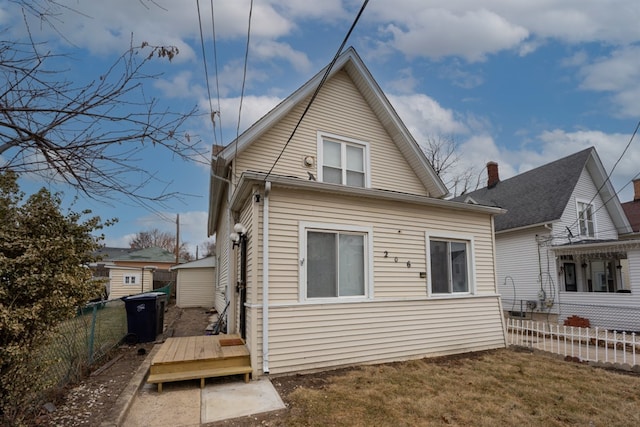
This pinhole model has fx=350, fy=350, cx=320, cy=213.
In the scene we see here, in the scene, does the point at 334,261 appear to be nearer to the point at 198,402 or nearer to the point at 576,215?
the point at 198,402

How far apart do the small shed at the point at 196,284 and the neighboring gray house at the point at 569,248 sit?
1274 cm

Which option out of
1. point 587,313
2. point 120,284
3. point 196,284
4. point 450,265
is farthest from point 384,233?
point 120,284

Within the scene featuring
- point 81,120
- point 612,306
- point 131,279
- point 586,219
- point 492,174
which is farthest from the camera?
point 131,279

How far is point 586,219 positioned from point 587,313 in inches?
188

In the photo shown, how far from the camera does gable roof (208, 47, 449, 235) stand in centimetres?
822

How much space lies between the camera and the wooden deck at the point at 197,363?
4930mm

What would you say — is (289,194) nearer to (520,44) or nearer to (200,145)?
(200,145)

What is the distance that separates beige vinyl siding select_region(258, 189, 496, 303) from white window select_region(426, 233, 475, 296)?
0.16 metres

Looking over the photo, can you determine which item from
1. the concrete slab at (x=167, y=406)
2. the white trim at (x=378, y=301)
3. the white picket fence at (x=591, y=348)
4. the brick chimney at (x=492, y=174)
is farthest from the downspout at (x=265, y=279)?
the brick chimney at (x=492, y=174)

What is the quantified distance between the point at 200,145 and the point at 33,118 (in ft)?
4.20

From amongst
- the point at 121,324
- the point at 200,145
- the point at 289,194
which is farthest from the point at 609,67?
the point at 121,324

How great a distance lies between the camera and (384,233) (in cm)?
684

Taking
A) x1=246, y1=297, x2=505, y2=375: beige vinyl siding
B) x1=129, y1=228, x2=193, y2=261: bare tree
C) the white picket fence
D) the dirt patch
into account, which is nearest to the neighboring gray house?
the white picket fence

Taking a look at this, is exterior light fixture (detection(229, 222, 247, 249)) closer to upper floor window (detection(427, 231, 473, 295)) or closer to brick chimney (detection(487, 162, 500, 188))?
upper floor window (detection(427, 231, 473, 295))
